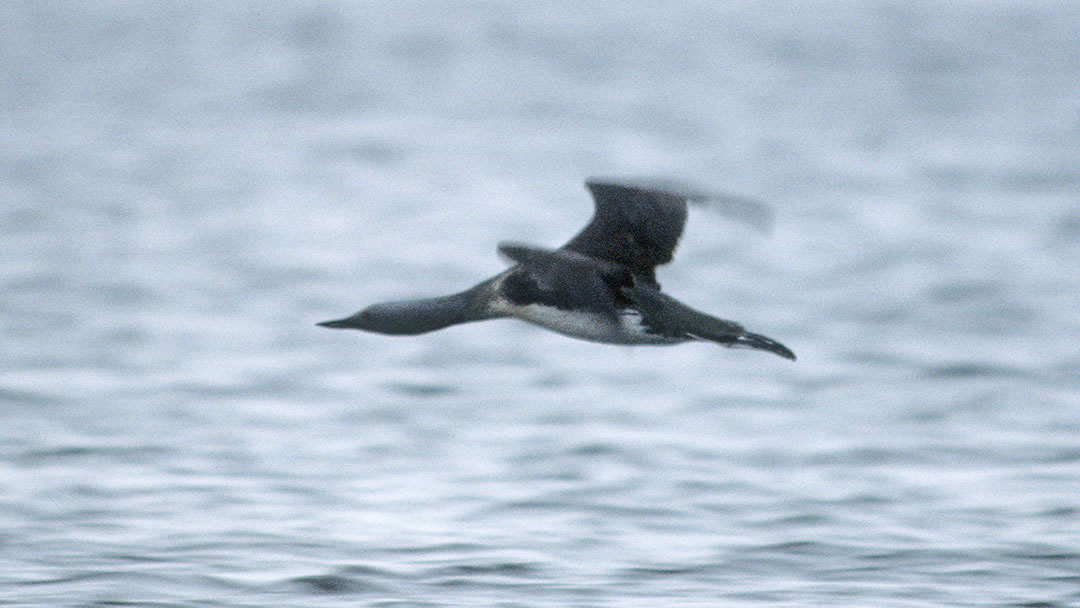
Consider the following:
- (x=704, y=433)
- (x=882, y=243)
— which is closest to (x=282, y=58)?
(x=882, y=243)

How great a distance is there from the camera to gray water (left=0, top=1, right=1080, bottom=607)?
10156 millimetres

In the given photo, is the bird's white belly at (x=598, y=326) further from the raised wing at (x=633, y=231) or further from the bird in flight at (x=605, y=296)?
the raised wing at (x=633, y=231)

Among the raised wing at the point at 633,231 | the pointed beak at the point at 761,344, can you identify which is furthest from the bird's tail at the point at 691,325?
the raised wing at the point at 633,231

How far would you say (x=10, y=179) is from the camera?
20500 mm

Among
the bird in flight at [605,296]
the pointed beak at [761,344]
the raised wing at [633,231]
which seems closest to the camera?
the pointed beak at [761,344]

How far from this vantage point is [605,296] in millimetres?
9062

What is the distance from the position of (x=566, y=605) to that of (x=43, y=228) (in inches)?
411

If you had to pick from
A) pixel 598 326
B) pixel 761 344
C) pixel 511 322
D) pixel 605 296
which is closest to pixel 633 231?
pixel 605 296

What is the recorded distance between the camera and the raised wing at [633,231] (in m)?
9.30

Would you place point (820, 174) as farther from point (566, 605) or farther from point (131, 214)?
point (566, 605)

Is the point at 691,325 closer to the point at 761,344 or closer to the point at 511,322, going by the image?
the point at 761,344

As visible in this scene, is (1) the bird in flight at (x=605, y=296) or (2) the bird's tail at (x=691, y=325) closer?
(2) the bird's tail at (x=691, y=325)

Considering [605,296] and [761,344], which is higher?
[605,296]

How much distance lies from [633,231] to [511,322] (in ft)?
22.3
